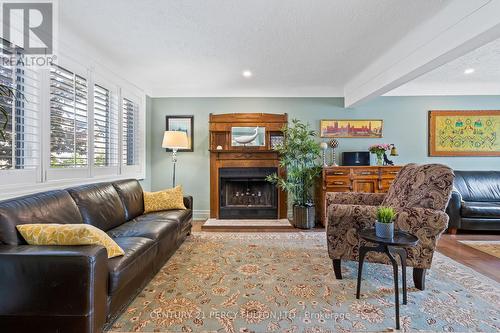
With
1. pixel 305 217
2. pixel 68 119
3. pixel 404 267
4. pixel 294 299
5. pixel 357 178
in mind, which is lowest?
pixel 294 299

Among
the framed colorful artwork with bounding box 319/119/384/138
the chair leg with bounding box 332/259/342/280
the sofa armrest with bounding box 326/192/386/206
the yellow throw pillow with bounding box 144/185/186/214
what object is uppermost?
the framed colorful artwork with bounding box 319/119/384/138

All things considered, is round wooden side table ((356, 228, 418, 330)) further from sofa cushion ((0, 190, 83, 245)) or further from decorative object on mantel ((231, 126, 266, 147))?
decorative object on mantel ((231, 126, 266, 147))

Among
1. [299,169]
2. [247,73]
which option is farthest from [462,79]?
[247,73]

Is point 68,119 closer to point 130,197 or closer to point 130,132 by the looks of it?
point 130,197

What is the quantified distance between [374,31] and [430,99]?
3.04 meters

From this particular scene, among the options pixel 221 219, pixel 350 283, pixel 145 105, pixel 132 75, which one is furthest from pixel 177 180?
pixel 350 283

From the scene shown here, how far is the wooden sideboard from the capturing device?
13.9 ft

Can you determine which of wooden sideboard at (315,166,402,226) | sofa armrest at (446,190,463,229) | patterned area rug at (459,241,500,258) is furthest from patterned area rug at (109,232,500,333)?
wooden sideboard at (315,166,402,226)

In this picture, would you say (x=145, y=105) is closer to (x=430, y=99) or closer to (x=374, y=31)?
(x=374, y=31)

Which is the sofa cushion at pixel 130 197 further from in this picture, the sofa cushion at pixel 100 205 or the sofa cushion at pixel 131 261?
the sofa cushion at pixel 131 261

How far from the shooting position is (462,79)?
442cm

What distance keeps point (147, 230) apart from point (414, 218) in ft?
8.13

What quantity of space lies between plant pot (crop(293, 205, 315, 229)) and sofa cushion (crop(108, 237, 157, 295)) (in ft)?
8.82

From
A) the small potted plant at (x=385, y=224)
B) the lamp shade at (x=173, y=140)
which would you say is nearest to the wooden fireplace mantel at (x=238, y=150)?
the lamp shade at (x=173, y=140)
